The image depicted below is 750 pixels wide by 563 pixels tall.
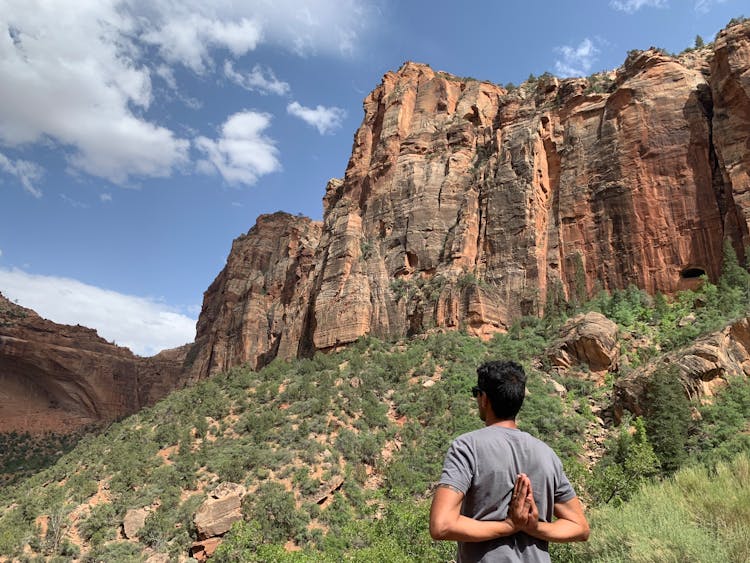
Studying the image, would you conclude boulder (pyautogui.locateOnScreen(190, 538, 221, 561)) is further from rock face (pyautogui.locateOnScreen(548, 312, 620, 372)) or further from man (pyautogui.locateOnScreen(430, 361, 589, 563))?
man (pyautogui.locateOnScreen(430, 361, 589, 563))

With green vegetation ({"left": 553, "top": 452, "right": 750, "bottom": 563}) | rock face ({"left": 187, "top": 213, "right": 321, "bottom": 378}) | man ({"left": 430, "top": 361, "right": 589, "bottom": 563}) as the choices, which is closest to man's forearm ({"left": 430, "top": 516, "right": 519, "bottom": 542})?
man ({"left": 430, "top": 361, "right": 589, "bottom": 563})

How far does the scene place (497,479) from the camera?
8.13 feet

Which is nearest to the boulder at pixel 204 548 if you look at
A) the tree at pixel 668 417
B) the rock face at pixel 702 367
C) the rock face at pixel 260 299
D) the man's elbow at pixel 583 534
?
the tree at pixel 668 417

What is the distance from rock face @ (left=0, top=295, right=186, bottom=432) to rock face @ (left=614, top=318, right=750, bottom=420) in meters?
65.4

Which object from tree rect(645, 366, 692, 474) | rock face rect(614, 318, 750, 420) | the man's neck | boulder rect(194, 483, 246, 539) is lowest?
boulder rect(194, 483, 246, 539)

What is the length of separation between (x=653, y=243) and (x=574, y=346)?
11.0 metres

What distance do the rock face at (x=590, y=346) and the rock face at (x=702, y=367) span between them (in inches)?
143

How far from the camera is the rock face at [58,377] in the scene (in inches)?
2525

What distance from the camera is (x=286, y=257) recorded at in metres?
69.6

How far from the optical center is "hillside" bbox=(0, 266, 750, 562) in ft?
57.7

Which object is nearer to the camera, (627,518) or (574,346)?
(627,518)

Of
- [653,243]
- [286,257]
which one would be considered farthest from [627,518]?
[286,257]

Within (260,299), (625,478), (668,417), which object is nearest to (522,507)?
(625,478)

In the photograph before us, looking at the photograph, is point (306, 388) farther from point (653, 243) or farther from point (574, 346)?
point (653, 243)
